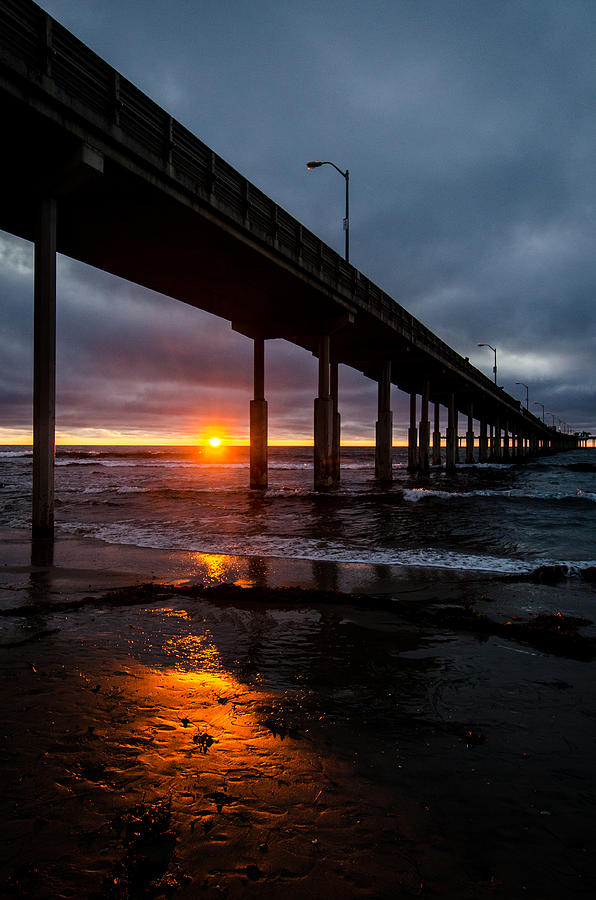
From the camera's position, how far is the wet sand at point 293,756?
1861 mm

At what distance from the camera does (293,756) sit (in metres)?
2.62

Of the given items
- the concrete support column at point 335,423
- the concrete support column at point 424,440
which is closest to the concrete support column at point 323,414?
the concrete support column at point 335,423

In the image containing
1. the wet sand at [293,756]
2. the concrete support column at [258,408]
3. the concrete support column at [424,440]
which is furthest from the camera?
the concrete support column at [424,440]

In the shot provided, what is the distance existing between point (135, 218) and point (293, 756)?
15.1 metres

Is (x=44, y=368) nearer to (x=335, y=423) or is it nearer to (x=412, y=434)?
(x=335, y=423)

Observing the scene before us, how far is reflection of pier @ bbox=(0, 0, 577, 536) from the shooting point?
32.3 ft

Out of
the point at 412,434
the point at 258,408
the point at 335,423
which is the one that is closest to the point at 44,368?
the point at 258,408

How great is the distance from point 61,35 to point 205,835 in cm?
1368

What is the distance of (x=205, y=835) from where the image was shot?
2.02m

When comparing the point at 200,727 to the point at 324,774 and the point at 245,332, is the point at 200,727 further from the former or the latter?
the point at 245,332

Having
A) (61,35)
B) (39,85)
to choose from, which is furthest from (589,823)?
(61,35)

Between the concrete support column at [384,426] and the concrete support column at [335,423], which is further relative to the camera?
the concrete support column at [384,426]

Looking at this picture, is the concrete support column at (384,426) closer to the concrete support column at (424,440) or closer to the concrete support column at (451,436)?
the concrete support column at (424,440)

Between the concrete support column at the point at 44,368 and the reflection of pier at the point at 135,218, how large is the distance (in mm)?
29
